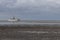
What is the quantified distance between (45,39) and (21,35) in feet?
3.00

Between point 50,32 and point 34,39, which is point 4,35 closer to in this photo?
point 34,39

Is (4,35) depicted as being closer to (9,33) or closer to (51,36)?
(9,33)

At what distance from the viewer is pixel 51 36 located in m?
4.92

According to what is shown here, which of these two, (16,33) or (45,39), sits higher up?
(16,33)

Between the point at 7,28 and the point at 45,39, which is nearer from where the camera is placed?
the point at 45,39

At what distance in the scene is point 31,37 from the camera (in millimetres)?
4945

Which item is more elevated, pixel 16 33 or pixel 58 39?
pixel 16 33

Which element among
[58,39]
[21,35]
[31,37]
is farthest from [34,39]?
→ [58,39]

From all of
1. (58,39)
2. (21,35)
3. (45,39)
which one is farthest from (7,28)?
(58,39)

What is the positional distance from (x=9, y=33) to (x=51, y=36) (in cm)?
158

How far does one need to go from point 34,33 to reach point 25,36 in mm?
360

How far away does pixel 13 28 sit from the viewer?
17.3 ft

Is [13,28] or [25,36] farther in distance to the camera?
[13,28]

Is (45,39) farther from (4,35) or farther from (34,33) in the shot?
(4,35)
